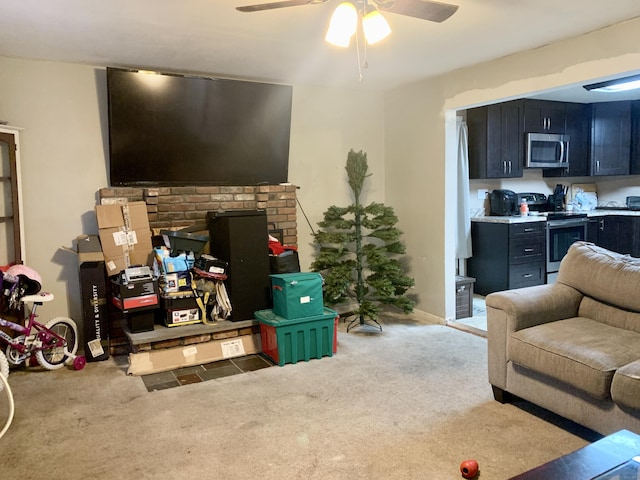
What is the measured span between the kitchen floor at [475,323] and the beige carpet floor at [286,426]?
687mm

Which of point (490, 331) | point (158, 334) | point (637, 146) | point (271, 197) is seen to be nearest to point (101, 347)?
point (158, 334)

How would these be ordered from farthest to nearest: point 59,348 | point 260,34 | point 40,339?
point 59,348
point 40,339
point 260,34

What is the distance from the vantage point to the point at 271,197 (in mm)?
4551

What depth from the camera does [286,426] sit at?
2742 mm

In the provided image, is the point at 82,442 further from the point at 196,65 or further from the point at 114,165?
the point at 196,65

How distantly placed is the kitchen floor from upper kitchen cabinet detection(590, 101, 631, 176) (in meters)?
2.61

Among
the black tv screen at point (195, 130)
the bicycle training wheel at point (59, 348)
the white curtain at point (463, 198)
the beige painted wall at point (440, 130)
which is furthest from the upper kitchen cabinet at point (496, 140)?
the bicycle training wheel at point (59, 348)

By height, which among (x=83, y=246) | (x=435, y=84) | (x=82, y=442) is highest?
(x=435, y=84)

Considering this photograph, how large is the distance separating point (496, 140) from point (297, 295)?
10.6 ft

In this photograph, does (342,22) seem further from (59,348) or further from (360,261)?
(59,348)

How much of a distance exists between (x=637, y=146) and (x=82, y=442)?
6753 millimetres

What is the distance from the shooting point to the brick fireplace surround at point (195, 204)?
4012 millimetres

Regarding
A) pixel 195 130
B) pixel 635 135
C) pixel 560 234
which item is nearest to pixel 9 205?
pixel 195 130

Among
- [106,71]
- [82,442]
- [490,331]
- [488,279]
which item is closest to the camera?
[82,442]
